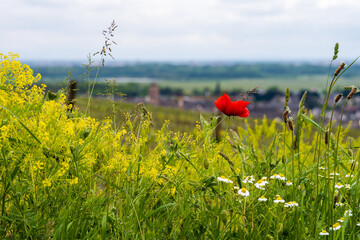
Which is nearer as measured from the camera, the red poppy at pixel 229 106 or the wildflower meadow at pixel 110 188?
the wildflower meadow at pixel 110 188

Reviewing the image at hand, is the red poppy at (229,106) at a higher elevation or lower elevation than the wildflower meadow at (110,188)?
higher

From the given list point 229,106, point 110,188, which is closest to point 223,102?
point 229,106

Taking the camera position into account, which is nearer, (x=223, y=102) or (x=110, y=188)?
(x=110, y=188)

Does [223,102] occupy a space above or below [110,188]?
above

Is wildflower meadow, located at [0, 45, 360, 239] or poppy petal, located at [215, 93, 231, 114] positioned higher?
poppy petal, located at [215, 93, 231, 114]

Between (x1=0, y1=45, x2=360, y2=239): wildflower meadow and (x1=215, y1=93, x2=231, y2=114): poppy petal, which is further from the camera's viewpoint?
(x1=215, y1=93, x2=231, y2=114): poppy petal

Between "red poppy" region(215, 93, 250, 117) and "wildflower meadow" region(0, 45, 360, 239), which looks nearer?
"wildflower meadow" region(0, 45, 360, 239)

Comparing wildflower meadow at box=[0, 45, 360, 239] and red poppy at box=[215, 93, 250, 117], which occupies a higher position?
red poppy at box=[215, 93, 250, 117]

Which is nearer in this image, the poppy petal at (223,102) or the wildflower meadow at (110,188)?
the wildflower meadow at (110,188)

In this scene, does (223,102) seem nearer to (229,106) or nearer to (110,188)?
Result: (229,106)

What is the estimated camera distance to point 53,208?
91.4 inches

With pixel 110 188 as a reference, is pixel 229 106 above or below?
above

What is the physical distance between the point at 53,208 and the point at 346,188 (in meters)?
2.08

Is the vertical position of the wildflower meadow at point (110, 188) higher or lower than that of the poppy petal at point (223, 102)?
lower
